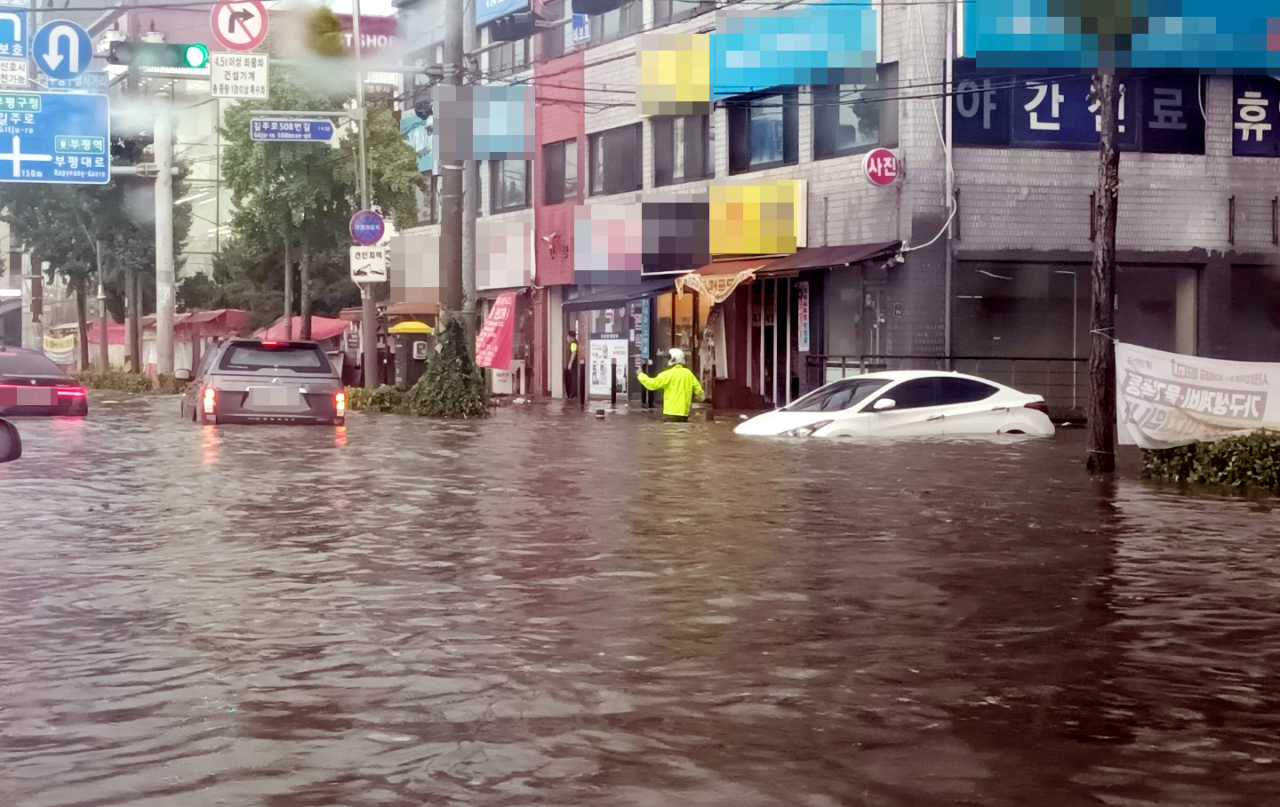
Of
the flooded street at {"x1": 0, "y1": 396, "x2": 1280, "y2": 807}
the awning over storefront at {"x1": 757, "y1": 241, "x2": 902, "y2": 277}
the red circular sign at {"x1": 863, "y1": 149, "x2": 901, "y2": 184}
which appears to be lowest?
the flooded street at {"x1": 0, "y1": 396, "x2": 1280, "y2": 807}

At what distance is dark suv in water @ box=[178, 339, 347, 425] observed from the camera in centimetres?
2825

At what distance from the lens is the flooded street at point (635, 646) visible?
6312mm

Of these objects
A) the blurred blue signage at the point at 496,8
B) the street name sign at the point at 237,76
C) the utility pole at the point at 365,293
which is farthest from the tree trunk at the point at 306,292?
the street name sign at the point at 237,76

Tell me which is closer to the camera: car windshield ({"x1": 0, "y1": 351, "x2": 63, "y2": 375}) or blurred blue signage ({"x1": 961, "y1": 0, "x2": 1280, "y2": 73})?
car windshield ({"x1": 0, "y1": 351, "x2": 63, "y2": 375})

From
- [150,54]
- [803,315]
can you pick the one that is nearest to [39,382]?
[150,54]

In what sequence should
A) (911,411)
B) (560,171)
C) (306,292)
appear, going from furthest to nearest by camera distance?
(306,292)
(560,171)
(911,411)

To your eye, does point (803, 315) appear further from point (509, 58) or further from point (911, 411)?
point (509, 58)

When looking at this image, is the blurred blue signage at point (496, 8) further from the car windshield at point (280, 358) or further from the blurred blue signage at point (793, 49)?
the car windshield at point (280, 358)

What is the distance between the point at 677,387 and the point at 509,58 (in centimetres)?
2365

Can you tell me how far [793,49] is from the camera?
38562 mm

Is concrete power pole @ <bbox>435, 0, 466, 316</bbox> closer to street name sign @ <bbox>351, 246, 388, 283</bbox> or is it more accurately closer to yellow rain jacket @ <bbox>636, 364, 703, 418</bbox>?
street name sign @ <bbox>351, 246, 388, 283</bbox>

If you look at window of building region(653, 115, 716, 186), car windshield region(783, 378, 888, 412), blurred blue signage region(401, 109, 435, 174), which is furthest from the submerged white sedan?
blurred blue signage region(401, 109, 435, 174)

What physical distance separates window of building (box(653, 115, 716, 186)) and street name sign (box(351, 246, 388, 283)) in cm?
746

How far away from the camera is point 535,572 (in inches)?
472
